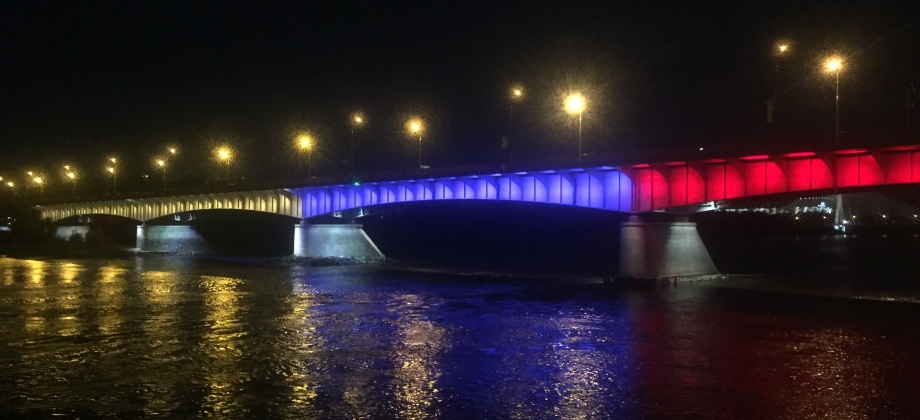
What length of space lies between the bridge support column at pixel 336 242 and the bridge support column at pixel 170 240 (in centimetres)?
2433

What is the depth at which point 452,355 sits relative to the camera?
18891 millimetres

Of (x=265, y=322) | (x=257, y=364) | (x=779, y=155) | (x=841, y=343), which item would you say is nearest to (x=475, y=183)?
(x=779, y=155)

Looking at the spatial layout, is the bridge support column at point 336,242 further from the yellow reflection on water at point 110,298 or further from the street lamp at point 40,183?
the street lamp at point 40,183

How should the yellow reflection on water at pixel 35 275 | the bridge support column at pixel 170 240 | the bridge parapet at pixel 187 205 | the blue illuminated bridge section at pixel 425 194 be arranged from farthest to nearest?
the bridge support column at pixel 170 240
the bridge parapet at pixel 187 205
the blue illuminated bridge section at pixel 425 194
the yellow reflection on water at pixel 35 275

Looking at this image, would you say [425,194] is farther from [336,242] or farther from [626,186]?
[626,186]

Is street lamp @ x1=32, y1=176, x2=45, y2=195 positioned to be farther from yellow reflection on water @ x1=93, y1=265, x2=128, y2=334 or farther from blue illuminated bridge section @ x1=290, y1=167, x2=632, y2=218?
yellow reflection on water @ x1=93, y1=265, x2=128, y2=334

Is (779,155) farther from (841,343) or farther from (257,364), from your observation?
(257,364)

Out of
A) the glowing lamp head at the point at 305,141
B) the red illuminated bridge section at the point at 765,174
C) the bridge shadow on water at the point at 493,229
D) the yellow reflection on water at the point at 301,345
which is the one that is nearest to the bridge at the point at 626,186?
the red illuminated bridge section at the point at 765,174

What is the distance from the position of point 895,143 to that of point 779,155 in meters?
5.08

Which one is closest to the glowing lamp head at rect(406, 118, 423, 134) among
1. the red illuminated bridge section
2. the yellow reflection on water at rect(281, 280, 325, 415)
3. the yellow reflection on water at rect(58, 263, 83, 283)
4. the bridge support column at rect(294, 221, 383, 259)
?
the bridge support column at rect(294, 221, 383, 259)

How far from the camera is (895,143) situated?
1384 inches

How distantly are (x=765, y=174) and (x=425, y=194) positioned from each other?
27.8 metres

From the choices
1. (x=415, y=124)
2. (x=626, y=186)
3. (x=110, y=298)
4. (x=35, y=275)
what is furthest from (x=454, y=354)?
(x=415, y=124)

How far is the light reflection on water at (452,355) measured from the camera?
13492mm
